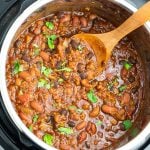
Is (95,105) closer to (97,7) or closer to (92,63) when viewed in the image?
(92,63)

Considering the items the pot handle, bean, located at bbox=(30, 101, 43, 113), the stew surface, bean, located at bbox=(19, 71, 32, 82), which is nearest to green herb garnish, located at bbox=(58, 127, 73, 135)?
the stew surface

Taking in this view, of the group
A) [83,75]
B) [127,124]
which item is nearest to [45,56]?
[83,75]

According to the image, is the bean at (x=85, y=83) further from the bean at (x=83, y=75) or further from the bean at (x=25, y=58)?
the bean at (x=25, y=58)

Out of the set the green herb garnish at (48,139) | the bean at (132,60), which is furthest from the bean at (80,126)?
the bean at (132,60)

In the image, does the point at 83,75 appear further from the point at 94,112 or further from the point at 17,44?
the point at 17,44

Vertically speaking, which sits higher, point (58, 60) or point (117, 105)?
point (58, 60)

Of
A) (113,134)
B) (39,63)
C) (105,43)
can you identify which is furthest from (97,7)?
(113,134)
